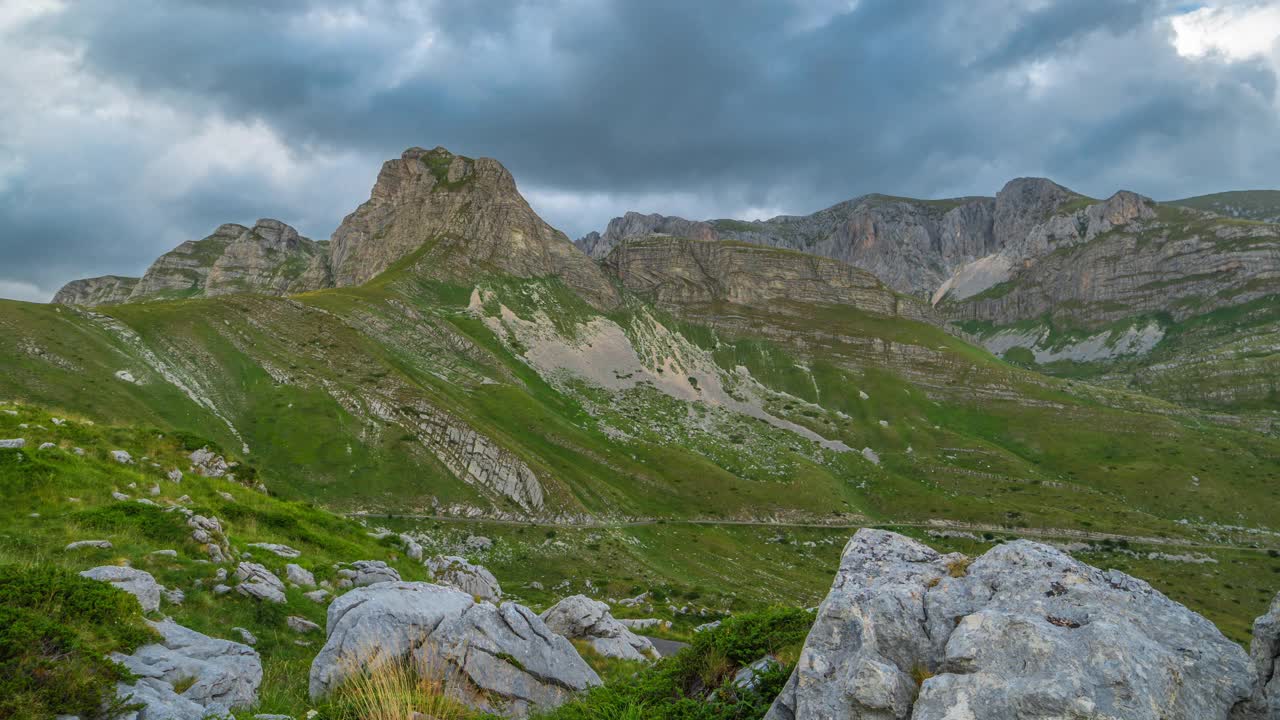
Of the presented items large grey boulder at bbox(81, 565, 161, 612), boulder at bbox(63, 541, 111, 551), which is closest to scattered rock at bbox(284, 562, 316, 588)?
boulder at bbox(63, 541, 111, 551)

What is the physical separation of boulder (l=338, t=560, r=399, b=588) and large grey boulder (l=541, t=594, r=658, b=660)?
21.7 feet

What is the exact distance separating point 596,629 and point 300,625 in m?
11.5

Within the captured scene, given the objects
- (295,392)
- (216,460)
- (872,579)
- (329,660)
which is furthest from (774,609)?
(295,392)

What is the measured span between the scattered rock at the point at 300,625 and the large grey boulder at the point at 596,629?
9.78 metres

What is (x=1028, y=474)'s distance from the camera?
14188cm

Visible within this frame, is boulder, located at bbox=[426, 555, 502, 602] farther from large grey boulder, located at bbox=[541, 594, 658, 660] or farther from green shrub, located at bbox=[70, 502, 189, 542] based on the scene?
green shrub, located at bbox=[70, 502, 189, 542]

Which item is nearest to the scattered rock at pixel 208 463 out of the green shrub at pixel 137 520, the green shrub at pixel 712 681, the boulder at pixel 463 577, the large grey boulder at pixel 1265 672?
the green shrub at pixel 137 520

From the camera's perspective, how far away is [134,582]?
1332 cm

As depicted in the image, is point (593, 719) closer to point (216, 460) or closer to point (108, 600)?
point (108, 600)

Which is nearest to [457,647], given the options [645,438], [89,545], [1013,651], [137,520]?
[1013,651]

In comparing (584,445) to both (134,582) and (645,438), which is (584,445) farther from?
(134,582)

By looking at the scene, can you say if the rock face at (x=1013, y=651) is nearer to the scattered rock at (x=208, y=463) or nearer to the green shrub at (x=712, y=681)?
the green shrub at (x=712, y=681)

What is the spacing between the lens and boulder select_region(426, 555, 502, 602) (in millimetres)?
29516

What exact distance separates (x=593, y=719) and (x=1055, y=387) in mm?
232502
